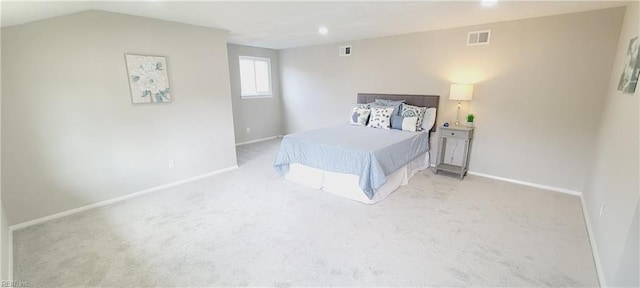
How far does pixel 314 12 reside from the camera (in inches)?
118

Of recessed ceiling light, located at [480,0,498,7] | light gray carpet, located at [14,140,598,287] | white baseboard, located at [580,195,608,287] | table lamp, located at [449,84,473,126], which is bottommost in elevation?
light gray carpet, located at [14,140,598,287]

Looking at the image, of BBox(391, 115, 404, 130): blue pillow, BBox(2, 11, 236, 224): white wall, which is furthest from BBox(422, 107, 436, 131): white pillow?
BBox(2, 11, 236, 224): white wall

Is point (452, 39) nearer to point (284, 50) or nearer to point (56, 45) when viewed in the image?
point (284, 50)

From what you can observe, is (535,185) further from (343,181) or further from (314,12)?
(314,12)

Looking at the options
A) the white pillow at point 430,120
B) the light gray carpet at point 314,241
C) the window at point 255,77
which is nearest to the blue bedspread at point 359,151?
the white pillow at point 430,120

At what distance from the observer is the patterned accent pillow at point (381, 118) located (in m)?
4.27

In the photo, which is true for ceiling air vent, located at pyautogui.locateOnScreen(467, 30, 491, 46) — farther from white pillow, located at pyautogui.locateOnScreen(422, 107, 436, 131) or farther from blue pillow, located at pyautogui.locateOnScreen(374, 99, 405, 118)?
blue pillow, located at pyautogui.locateOnScreen(374, 99, 405, 118)

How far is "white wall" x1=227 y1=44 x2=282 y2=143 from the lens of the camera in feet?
18.4

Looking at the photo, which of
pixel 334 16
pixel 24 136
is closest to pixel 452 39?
pixel 334 16

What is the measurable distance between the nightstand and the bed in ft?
0.80

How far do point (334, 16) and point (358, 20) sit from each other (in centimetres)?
39

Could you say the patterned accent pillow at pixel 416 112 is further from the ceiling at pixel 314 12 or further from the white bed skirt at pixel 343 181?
the ceiling at pixel 314 12

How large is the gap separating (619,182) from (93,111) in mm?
4781

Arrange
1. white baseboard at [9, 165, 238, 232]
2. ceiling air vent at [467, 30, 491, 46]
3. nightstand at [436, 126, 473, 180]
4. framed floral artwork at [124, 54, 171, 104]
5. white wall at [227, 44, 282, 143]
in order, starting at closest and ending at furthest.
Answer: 1. white baseboard at [9, 165, 238, 232]
2. framed floral artwork at [124, 54, 171, 104]
3. ceiling air vent at [467, 30, 491, 46]
4. nightstand at [436, 126, 473, 180]
5. white wall at [227, 44, 282, 143]
